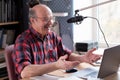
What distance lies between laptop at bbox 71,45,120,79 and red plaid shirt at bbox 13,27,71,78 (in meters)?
0.35

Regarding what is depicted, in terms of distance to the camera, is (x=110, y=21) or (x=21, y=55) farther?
(x=110, y=21)

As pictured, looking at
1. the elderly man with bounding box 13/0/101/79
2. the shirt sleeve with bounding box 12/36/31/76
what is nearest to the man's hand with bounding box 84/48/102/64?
the elderly man with bounding box 13/0/101/79

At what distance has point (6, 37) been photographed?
2932 mm

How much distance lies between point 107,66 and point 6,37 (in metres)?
1.62

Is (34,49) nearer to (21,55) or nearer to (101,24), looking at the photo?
(21,55)

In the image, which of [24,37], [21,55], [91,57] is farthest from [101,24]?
[21,55]

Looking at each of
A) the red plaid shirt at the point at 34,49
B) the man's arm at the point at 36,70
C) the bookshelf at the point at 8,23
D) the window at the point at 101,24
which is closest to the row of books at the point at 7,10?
the bookshelf at the point at 8,23

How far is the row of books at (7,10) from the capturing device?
9.24 feet

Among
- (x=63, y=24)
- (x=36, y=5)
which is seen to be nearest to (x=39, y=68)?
(x=36, y=5)

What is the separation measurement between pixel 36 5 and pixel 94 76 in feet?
2.42

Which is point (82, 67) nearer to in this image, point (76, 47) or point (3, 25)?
point (76, 47)

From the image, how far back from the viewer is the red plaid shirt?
5.87ft

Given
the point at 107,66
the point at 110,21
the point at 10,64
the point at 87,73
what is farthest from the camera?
the point at 110,21

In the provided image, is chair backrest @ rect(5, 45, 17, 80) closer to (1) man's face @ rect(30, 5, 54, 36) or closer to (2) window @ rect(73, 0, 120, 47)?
(1) man's face @ rect(30, 5, 54, 36)
